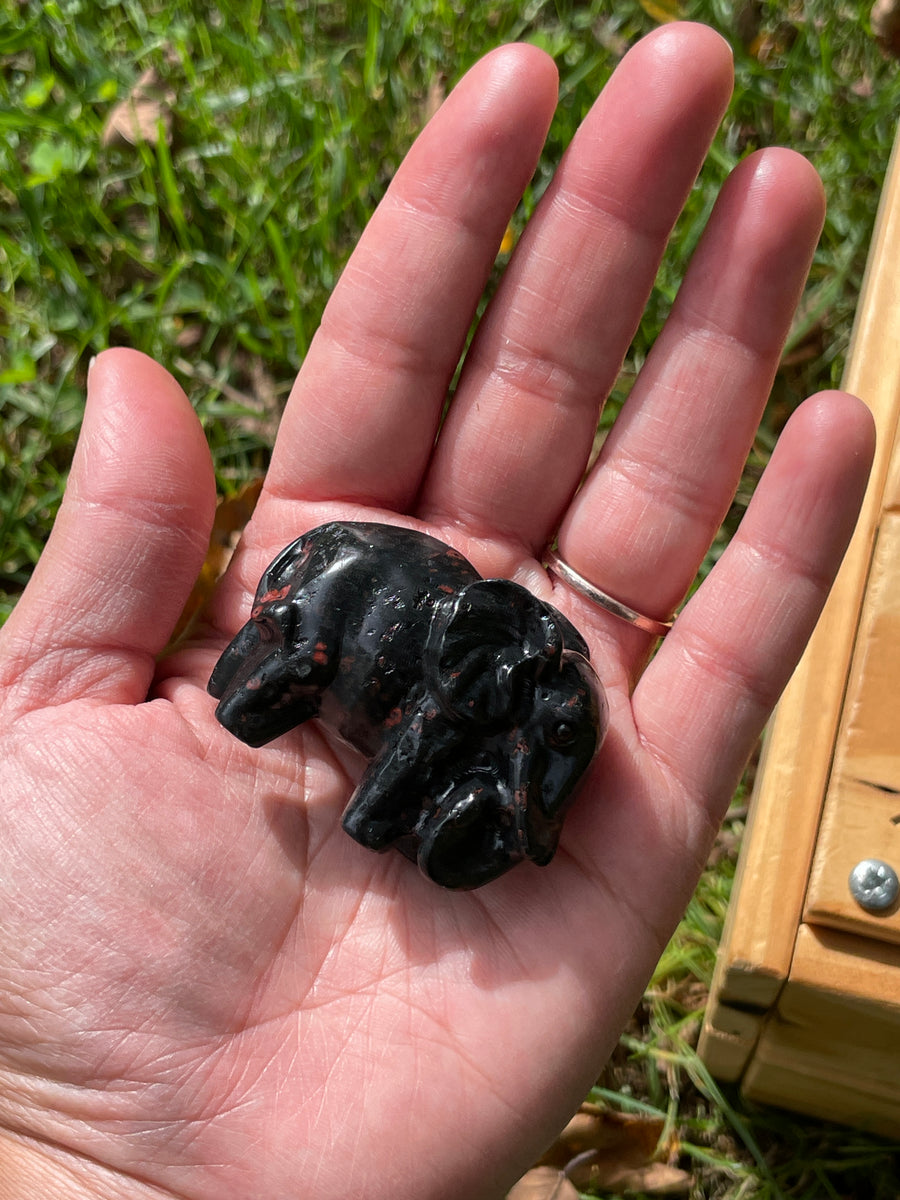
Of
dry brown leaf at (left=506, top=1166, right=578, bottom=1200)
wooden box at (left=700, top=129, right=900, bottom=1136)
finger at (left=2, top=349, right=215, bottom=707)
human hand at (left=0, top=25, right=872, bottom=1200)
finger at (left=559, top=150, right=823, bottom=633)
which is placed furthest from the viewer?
dry brown leaf at (left=506, top=1166, right=578, bottom=1200)

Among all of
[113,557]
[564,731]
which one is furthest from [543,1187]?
[113,557]

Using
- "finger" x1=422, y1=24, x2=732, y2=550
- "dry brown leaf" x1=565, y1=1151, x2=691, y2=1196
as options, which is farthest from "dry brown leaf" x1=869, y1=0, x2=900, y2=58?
"dry brown leaf" x1=565, y1=1151, x2=691, y2=1196

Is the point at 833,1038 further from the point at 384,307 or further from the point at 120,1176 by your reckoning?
the point at 384,307

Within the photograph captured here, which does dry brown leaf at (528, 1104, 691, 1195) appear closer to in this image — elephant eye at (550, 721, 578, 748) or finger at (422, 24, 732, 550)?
elephant eye at (550, 721, 578, 748)

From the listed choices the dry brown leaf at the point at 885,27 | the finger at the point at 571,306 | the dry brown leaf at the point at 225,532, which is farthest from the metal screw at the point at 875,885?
the dry brown leaf at the point at 885,27

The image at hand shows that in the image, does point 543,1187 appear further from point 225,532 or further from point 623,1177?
point 225,532

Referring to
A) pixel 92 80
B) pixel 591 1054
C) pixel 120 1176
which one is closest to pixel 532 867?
pixel 591 1054

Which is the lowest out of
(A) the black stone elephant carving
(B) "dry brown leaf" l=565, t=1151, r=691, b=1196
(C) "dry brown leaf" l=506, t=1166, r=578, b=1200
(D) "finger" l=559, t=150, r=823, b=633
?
(B) "dry brown leaf" l=565, t=1151, r=691, b=1196
